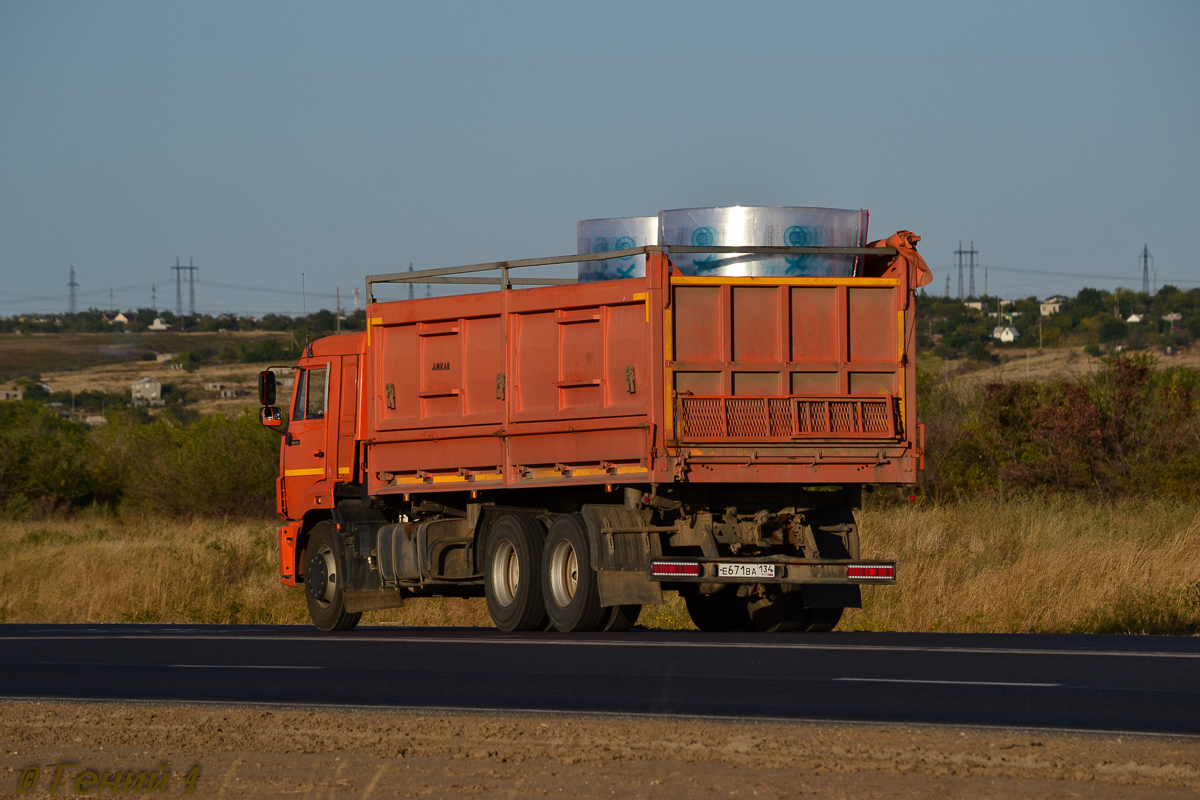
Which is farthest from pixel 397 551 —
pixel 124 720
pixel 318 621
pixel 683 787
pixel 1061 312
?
pixel 1061 312

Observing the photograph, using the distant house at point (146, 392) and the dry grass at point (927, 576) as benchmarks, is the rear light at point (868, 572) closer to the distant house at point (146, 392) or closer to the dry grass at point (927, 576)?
the dry grass at point (927, 576)

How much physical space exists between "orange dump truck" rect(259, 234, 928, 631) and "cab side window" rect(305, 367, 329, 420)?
1.92 metres

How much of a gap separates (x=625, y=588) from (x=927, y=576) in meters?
6.36

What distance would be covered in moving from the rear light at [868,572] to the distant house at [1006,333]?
74450 mm

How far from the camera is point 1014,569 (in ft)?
63.2

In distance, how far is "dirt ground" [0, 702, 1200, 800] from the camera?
7027 millimetres

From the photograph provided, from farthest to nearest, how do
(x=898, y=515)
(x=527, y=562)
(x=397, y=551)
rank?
(x=898, y=515), (x=397, y=551), (x=527, y=562)

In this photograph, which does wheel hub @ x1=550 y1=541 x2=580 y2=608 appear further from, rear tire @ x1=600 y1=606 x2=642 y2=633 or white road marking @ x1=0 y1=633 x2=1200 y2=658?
white road marking @ x1=0 y1=633 x2=1200 y2=658

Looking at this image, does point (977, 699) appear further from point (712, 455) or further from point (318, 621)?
point (318, 621)

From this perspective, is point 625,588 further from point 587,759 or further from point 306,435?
point 587,759

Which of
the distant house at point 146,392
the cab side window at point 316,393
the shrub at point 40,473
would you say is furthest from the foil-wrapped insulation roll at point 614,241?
the distant house at point 146,392

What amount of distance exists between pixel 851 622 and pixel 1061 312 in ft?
282

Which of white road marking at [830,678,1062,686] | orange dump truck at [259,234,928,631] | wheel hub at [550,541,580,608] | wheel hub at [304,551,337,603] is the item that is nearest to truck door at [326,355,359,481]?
wheel hub at [304,551,337,603]

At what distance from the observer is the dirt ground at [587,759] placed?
277 inches
